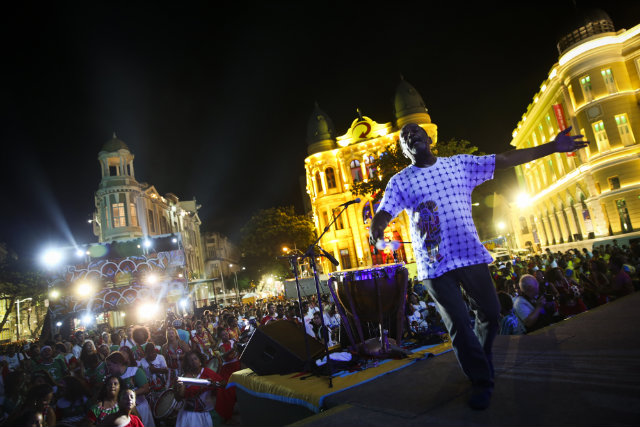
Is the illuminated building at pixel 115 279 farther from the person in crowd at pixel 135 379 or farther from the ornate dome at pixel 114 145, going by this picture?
the person in crowd at pixel 135 379

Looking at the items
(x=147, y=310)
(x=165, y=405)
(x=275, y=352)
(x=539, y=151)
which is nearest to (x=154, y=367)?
(x=165, y=405)

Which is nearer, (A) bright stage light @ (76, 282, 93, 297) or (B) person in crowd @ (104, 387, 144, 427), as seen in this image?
(B) person in crowd @ (104, 387, 144, 427)

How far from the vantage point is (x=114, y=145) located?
126 ft

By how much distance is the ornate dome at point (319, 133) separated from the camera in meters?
47.7

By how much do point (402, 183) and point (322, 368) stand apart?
2.17 meters

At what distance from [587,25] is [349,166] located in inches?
1016

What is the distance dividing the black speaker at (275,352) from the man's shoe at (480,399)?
89.0 inches

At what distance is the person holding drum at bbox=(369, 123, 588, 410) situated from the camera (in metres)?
2.80

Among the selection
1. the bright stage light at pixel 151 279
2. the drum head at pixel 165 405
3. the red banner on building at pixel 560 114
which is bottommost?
the drum head at pixel 165 405

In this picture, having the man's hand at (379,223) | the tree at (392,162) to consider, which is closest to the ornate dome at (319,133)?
the tree at (392,162)

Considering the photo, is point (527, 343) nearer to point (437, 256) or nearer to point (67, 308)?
point (437, 256)

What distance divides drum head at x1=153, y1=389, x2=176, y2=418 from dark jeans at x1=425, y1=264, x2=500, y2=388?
6070 millimetres

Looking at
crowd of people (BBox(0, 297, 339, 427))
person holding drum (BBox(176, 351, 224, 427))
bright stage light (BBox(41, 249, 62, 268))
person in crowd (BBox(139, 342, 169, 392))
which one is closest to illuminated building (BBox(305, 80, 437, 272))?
bright stage light (BBox(41, 249, 62, 268))

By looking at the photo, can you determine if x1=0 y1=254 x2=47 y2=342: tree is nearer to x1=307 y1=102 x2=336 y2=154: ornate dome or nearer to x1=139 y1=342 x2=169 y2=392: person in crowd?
x1=139 y1=342 x2=169 y2=392: person in crowd
